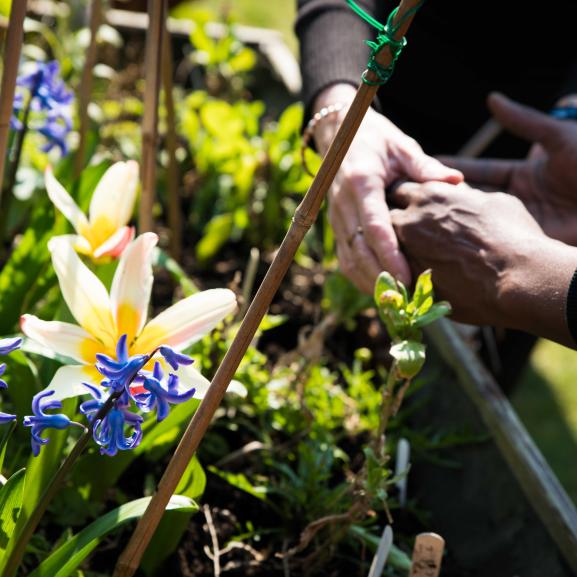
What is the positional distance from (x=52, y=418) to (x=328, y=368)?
107 cm

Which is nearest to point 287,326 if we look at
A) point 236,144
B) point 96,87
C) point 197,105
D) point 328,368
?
point 328,368

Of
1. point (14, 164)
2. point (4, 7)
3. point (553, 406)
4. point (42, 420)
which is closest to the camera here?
point (42, 420)

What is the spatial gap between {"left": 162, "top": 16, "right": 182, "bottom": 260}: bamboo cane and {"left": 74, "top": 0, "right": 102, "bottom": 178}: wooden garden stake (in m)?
0.15

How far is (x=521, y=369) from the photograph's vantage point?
2170 mm

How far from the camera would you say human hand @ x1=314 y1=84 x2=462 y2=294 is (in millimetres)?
1190

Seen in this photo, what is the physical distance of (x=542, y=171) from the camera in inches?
63.8

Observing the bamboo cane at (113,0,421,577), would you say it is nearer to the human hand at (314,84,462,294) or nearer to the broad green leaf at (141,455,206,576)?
the broad green leaf at (141,455,206,576)

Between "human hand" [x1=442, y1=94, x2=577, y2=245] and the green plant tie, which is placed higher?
the green plant tie

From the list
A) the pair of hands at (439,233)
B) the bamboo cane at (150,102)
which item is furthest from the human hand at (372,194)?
the bamboo cane at (150,102)

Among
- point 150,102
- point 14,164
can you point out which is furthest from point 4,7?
point 150,102

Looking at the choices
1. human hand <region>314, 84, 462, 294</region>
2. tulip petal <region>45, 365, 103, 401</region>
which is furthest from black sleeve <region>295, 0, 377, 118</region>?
tulip petal <region>45, 365, 103, 401</region>

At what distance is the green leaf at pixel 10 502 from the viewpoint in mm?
871

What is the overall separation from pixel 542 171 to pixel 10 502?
1.16 meters

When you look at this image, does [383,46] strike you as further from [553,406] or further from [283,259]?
[553,406]
